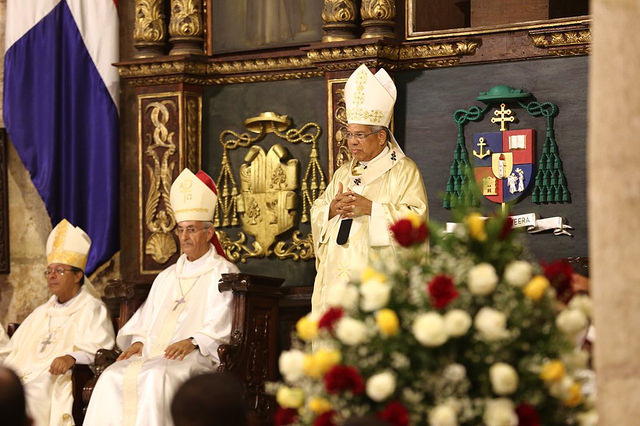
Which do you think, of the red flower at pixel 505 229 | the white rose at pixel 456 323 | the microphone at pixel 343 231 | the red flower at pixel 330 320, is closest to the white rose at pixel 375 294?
the red flower at pixel 330 320

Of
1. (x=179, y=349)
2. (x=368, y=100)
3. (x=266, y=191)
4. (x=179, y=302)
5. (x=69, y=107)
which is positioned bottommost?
(x=179, y=349)

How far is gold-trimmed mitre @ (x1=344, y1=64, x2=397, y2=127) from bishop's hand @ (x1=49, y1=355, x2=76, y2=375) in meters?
2.68

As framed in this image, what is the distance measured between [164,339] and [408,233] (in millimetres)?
4781

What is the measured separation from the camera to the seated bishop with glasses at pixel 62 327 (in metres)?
8.60

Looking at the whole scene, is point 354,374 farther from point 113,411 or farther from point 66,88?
point 66,88

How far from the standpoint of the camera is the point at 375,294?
375 cm

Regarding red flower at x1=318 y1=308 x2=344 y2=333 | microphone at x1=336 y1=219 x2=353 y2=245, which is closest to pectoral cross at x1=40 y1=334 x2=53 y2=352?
microphone at x1=336 y1=219 x2=353 y2=245

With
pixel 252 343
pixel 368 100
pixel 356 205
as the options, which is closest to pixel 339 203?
pixel 356 205

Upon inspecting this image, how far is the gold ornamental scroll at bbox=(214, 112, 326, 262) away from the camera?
9336 millimetres

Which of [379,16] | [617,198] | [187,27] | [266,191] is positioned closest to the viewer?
[617,198]

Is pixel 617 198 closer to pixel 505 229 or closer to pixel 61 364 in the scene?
pixel 505 229

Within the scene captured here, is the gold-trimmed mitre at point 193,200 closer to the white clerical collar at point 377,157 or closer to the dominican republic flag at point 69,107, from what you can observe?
the white clerical collar at point 377,157

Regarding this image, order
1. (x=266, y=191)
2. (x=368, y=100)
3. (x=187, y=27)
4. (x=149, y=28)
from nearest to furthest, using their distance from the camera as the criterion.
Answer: (x=368, y=100) → (x=266, y=191) → (x=187, y=27) → (x=149, y=28)

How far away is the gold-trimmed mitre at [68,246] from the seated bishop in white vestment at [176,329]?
0.70m
